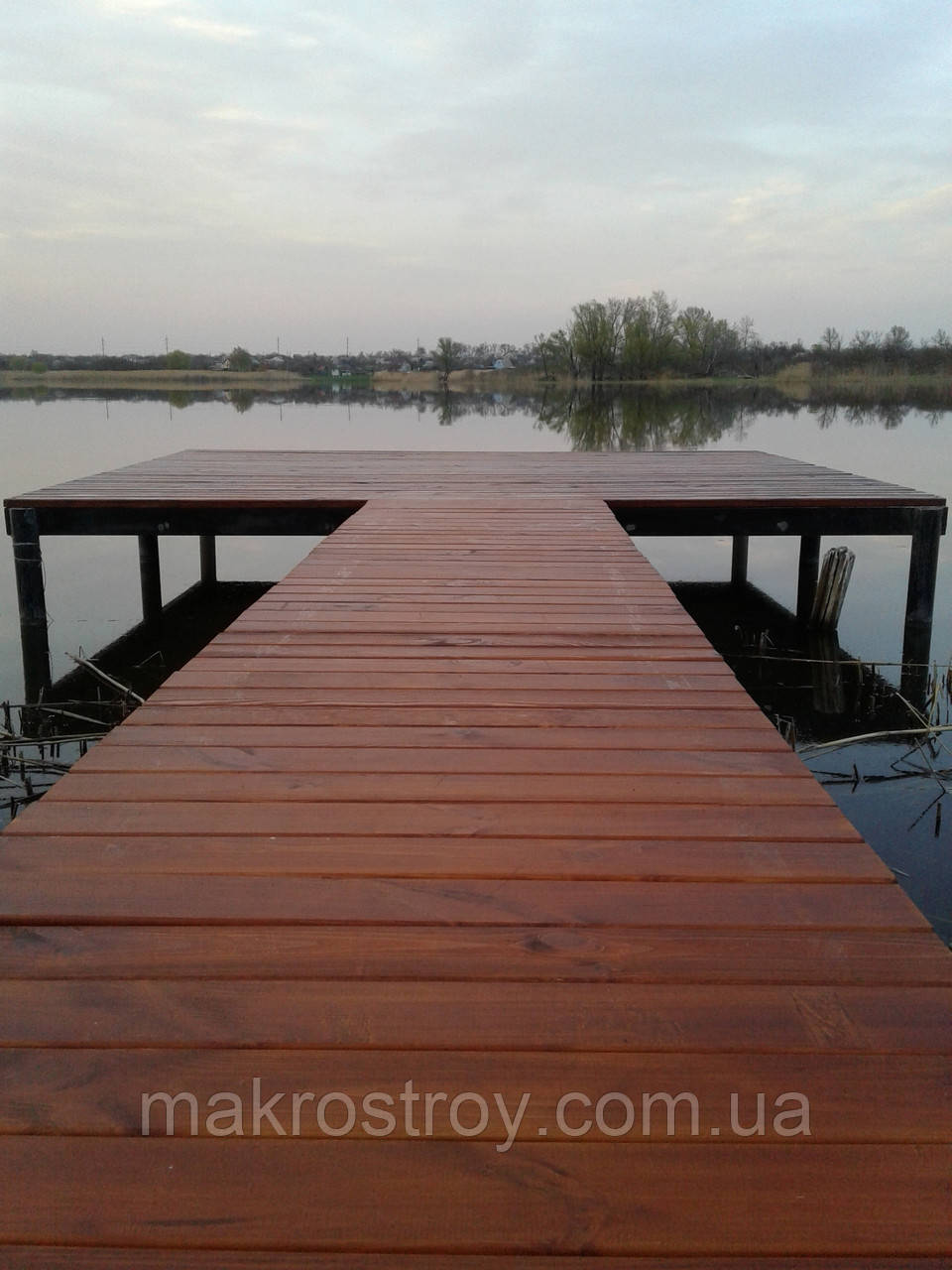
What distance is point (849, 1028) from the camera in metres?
1.12

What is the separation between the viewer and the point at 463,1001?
1.18m

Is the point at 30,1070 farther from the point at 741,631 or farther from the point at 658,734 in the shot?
the point at 741,631

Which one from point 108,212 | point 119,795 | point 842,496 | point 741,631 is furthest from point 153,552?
point 108,212

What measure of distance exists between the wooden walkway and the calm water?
76.2 inches

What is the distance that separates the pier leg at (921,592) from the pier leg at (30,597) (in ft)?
18.0

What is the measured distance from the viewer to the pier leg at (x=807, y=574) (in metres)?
7.48

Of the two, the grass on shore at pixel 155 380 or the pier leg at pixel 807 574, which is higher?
the grass on shore at pixel 155 380

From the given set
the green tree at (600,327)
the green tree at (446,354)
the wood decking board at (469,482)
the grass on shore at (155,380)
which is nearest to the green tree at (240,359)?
the grass on shore at (155,380)

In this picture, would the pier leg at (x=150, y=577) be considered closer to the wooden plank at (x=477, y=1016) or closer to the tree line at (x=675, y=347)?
the wooden plank at (x=477, y=1016)

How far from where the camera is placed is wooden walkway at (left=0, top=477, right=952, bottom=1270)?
2.89 feet

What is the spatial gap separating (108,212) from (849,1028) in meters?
28.0

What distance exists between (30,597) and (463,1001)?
18.1 ft

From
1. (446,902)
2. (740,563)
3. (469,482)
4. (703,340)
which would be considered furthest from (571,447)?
(703,340)

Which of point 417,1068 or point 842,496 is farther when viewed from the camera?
point 842,496
